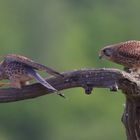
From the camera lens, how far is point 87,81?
717 centimetres

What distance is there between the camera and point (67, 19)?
4856 cm

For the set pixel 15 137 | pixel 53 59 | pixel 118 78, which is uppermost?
pixel 53 59

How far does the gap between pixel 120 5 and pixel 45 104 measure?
12.9 m

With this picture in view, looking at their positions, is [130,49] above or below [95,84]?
above

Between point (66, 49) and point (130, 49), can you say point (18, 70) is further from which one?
point (66, 49)

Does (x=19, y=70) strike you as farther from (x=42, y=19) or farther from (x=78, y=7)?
(x=78, y=7)

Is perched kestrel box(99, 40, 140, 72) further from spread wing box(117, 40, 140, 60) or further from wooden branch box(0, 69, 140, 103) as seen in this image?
wooden branch box(0, 69, 140, 103)

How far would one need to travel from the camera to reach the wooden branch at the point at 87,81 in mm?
7164

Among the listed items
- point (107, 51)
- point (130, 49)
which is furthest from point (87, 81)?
point (107, 51)

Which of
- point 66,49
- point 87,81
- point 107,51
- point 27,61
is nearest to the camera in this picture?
point 87,81

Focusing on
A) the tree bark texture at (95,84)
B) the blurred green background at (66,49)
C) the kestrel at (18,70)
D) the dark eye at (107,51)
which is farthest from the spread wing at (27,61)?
the blurred green background at (66,49)

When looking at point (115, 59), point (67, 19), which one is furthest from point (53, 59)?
point (115, 59)

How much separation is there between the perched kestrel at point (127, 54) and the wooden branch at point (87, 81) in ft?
2.97

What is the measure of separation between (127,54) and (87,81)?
4.38ft
